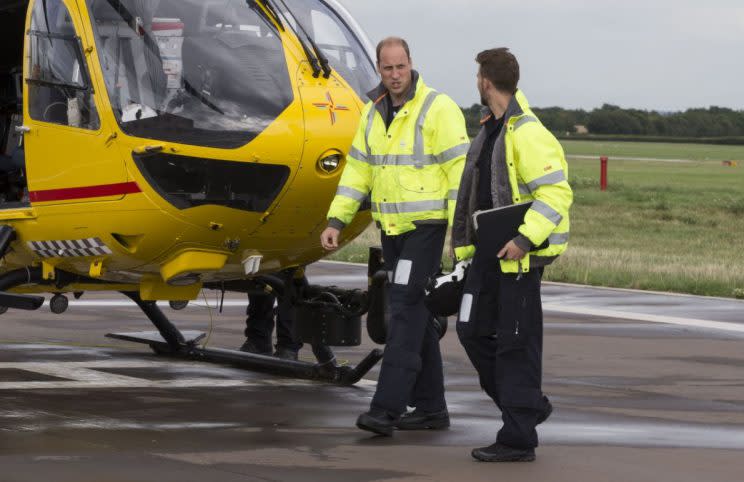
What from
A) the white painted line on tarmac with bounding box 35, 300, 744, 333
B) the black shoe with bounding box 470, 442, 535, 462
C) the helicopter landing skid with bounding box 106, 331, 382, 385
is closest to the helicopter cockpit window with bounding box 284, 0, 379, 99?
the helicopter landing skid with bounding box 106, 331, 382, 385

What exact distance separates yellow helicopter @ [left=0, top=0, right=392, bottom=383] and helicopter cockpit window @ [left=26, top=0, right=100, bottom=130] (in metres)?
0.01

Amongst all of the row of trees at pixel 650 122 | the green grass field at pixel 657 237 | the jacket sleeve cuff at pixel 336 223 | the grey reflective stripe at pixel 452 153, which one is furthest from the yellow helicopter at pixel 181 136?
the row of trees at pixel 650 122

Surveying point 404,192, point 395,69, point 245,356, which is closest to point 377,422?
point 404,192

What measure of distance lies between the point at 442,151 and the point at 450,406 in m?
1.85

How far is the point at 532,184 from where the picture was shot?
7.43m

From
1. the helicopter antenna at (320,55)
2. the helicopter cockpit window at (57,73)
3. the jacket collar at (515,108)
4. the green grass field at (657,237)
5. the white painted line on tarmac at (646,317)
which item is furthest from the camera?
the green grass field at (657,237)

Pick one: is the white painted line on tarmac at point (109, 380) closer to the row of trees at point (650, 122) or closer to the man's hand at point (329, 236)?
the man's hand at point (329, 236)

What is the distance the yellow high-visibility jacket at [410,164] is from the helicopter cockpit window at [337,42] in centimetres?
105

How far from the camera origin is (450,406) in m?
9.35

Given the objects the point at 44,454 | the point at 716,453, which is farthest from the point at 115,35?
the point at 716,453

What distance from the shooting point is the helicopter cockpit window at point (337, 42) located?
9438 millimetres

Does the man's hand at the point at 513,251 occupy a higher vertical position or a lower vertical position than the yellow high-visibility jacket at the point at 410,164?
lower

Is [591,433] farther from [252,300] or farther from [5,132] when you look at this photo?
[5,132]

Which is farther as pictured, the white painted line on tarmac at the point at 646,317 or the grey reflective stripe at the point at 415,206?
the white painted line on tarmac at the point at 646,317
